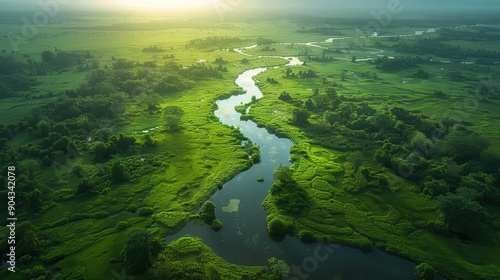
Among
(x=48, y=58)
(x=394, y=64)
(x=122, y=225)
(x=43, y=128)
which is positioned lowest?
(x=122, y=225)

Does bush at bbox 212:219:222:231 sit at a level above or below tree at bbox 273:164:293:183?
below

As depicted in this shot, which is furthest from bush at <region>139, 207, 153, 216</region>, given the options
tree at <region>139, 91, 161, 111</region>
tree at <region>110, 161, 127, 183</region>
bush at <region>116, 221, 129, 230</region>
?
tree at <region>139, 91, 161, 111</region>

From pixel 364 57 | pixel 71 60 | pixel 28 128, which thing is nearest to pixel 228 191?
pixel 28 128

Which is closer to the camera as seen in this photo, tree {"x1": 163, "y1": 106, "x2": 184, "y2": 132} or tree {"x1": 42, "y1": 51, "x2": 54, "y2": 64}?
tree {"x1": 163, "y1": 106, "x2": 184, "y2": 132}

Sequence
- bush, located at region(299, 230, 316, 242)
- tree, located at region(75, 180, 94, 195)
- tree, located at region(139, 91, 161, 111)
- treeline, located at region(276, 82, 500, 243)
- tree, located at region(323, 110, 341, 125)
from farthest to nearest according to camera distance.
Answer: tree, located at region(139, 91, 161, 111) → tree, located at region(323, 110, 341, 125) → tree, located at region(75, 180, 94, 195) → bush, located at region(299, 230, 316, 242) → treeline, located at region(276, 82, 500, 243)

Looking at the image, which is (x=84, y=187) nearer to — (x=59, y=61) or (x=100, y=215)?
(x=100, y=215)

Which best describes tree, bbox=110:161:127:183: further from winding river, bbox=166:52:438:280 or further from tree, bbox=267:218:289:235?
tree, bbox=267:218:289:235

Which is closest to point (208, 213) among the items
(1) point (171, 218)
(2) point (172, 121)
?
(1) point (171, 218)
